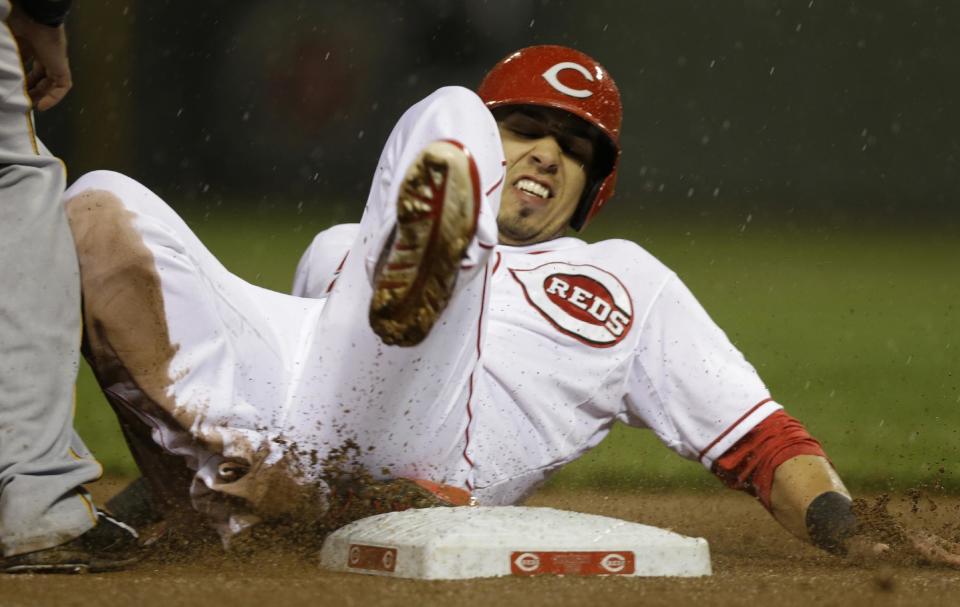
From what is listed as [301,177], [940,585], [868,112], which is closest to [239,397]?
[940,585]

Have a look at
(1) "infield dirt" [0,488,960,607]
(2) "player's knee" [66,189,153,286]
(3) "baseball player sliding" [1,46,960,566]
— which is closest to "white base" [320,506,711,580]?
(1) "infield dirt" [0,488,960,607]

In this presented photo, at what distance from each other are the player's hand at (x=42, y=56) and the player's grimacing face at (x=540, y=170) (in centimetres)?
103

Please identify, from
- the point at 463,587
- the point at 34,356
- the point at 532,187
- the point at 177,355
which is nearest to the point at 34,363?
the point at 34,356

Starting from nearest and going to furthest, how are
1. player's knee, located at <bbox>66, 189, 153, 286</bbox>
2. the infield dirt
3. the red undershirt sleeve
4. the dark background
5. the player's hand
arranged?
the infield dirt < player's knee, located at <bbox>66, 189, 153, 286</bbox> < the player's hand < the red undershirt sleeve < the dark background

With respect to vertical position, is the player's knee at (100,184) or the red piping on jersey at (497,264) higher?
the player's knee at (100,184)

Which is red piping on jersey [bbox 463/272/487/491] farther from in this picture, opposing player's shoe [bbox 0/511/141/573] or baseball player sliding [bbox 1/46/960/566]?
opposing player's shoe [bbox 0/511/141/573]

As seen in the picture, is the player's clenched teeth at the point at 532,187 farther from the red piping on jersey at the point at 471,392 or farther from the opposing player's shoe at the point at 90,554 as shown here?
the opposing player's shoe at the point at 90,554

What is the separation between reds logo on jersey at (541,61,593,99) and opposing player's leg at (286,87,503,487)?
3.11 ft

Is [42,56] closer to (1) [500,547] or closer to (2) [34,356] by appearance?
(2) [34,356]

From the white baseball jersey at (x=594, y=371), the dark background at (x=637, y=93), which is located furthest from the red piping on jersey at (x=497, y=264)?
the dark background at (x=637, y=93)

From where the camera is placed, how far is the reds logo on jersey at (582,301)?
271 cm

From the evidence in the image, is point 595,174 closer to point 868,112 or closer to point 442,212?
point 442,212

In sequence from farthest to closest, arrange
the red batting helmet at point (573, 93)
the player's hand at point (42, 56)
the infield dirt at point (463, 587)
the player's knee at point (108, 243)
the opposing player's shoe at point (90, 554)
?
the red batting helmet at point (573, 93) < the player's hand at point (42, 56) < the player's knee at point (108, 243) < the opposing player's shoe at point (90, 554) < the infield dirt at point (463, 587)

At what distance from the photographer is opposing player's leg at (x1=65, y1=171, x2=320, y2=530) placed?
7.07ft
